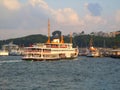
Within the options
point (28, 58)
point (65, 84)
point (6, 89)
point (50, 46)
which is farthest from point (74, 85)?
point (50, 46)

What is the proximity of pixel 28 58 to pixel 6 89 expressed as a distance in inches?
3225

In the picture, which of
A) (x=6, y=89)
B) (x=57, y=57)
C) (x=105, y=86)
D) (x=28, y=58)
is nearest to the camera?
(x=6, y=89)

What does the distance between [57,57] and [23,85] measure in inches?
3408

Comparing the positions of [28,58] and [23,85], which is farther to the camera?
[28,58]

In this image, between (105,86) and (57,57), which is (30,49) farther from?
(105,86)

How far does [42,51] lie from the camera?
134 m

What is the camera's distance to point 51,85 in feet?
176

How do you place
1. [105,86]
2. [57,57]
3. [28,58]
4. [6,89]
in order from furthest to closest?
[57,57], [28,58], [105,86], [6,89]

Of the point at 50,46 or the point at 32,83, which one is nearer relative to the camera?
the point at 32,83

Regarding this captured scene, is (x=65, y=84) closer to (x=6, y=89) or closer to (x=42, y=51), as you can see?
(x=6, y=89)

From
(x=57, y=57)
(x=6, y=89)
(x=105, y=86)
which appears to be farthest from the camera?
(x=57, y=57)

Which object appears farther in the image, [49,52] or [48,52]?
[49,52]

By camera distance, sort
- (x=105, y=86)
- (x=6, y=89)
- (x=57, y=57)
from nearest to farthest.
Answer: (x=6, y=89), (x=105, y=86), (x=57, y=57)

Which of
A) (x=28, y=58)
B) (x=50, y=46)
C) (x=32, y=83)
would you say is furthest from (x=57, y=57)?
(x=32, y=83)
